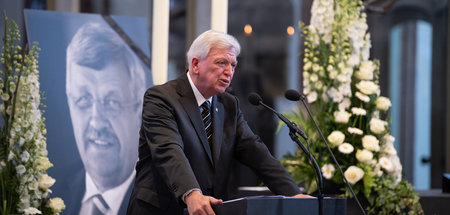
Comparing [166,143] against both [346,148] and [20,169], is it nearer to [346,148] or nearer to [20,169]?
[20,169]

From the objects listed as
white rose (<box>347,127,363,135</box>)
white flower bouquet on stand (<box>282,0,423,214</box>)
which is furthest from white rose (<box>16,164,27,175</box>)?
white rose (<box>347,127,363,135</box>)

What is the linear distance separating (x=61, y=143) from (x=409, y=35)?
5700mm

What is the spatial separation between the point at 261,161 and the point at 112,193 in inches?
49.6

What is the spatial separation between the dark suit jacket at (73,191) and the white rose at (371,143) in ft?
5.55

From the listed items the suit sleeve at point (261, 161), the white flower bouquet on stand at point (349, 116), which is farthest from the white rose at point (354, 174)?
the suit sleeve at point (261, 161)

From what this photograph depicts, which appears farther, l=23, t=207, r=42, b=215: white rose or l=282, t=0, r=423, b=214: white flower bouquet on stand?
l=282, t=0, r=423, b=214: white flower bouquet on stand

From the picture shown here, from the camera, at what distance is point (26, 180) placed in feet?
9.93

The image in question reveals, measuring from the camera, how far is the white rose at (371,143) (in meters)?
4.02

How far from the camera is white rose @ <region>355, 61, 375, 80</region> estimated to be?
13.7ft

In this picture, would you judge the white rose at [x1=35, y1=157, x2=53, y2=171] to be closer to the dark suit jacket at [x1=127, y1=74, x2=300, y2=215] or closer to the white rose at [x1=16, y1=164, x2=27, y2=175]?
the white rose at [x1=16, y1=164, x2=27, y2=175]

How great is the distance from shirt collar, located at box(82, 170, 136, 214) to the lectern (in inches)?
65.9

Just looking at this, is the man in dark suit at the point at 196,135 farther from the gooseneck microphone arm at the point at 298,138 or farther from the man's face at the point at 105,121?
the man's face at the point at 105,121

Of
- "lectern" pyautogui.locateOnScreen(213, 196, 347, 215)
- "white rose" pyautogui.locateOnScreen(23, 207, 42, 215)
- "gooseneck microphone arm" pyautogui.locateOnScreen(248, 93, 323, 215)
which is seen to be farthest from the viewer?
"white rose" pyautogui.locateOnScreen(23, 207, 42, 215)

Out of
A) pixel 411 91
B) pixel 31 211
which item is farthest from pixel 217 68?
pixel 411 91
